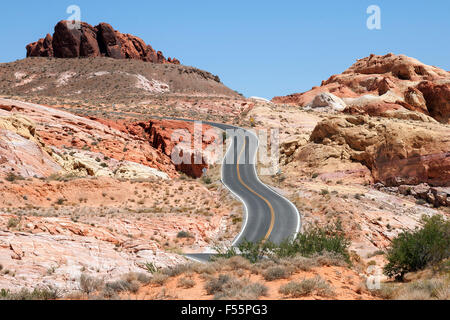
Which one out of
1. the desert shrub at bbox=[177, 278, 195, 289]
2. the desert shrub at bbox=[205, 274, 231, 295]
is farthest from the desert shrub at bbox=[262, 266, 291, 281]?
the desert shrub at bbox=[177, 278, 195, 289]

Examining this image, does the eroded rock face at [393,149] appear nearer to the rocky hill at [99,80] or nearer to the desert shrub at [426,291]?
the desert shrub at [426,291]

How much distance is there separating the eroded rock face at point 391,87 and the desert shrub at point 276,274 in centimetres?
5926

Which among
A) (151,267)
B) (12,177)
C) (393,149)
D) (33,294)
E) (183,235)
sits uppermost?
(393,149)

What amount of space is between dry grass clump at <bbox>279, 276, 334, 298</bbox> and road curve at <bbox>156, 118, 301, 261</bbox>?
25.9 ft

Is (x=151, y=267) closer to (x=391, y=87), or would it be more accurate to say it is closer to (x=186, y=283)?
(x=186, y=283)

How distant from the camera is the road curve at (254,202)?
24.3m

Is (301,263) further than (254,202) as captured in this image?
No

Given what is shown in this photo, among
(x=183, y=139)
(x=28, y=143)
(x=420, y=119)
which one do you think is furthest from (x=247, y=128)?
(x=28, y=143)

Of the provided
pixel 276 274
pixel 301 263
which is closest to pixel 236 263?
pixel 276 274

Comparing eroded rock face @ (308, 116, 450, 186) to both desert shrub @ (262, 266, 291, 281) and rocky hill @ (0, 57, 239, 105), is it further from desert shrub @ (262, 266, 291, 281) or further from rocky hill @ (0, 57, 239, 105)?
rocky hill @ (0, 57, 239, 105)

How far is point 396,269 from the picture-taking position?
1473 cm

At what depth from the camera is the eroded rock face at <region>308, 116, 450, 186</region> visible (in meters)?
37.1

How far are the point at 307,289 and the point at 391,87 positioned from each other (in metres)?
78.5

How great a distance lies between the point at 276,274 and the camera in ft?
36.8
